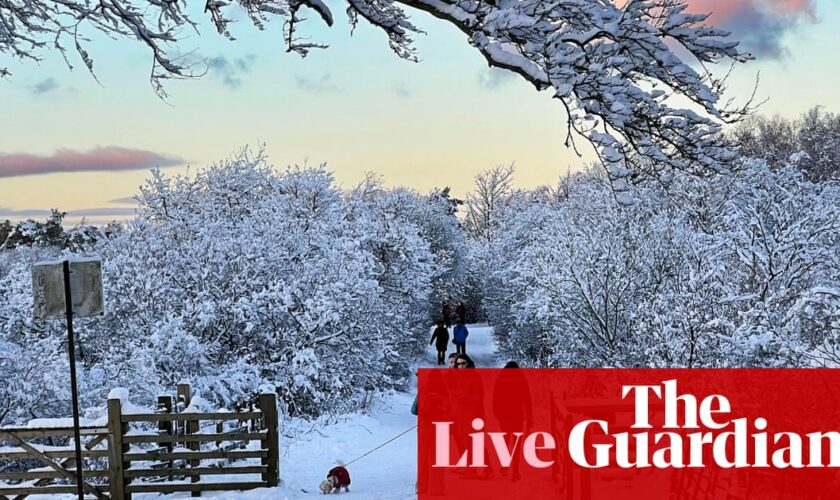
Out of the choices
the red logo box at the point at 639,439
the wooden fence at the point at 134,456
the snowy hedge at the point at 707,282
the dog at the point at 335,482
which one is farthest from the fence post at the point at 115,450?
the snowy hedge at the point at 707,282

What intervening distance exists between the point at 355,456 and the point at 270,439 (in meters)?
5.19

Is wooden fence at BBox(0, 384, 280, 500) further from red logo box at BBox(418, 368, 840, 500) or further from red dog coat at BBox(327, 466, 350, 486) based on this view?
red logo box at BBox(418, 368, 840, 500)

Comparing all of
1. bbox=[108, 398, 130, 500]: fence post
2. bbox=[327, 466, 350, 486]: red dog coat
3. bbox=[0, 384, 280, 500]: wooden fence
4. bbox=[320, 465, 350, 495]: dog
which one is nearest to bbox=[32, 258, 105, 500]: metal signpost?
bbox=[108, 398, 130, 500]: fence post

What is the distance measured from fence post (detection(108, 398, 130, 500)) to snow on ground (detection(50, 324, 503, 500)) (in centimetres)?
49

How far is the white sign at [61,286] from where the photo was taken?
638 cm

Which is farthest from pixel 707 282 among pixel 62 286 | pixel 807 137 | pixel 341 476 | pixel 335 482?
pixel 807 137

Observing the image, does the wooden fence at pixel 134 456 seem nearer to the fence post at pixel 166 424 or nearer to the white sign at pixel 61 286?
the fence post at pixel 166 424

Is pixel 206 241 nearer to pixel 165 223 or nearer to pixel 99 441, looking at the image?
pixel 165 223

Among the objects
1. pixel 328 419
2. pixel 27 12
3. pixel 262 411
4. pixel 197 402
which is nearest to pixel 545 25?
pixel 27 12

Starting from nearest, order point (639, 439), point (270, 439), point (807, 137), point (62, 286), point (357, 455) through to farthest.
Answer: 1. point (62, 286)
2. point (639, 439)
3. point (270, 439)
4. point (357, 455)
5. point (807, 137)

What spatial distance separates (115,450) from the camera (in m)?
8.99

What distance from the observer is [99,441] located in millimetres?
9031

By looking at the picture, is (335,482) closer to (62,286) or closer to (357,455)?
(357,455)

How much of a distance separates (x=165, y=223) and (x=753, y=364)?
49.4ft
